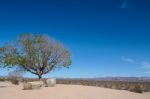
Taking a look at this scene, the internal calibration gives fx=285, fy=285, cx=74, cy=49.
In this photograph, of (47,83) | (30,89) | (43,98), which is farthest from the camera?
(47,83)

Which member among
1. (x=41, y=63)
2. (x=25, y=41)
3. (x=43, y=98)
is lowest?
(x=43, y=98)

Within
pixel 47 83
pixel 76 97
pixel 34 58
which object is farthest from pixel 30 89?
pixel 34 58

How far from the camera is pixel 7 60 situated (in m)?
46.0

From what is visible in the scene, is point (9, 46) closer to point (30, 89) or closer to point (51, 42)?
point (51, 42)

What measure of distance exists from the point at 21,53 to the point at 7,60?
2608mm

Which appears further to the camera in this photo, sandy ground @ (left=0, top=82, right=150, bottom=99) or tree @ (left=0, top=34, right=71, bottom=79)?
tree @ (left=0, top=34, right=71, bottom=79)

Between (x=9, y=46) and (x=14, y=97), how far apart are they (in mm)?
24043

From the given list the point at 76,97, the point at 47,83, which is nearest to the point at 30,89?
the point at 47,83

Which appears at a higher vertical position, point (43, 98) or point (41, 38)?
point (41, 38)

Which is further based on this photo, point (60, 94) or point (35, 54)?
point (35, 54)

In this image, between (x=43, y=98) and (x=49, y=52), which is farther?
(x=49, y=52)

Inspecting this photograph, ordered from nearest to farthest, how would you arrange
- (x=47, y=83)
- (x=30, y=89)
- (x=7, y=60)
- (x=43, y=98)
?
(x=43, y=98), (x=30, y=89), (x=47, y=83), (x=7, y=60)

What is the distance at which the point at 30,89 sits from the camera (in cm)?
3062

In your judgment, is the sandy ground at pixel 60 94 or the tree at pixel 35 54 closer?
the sandy ground at pixel 60 94
